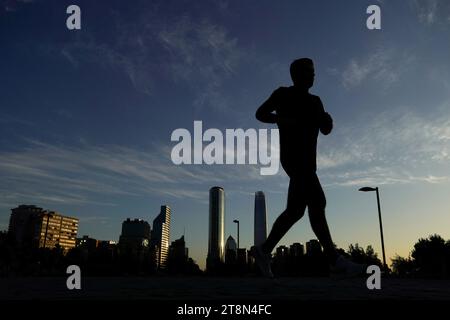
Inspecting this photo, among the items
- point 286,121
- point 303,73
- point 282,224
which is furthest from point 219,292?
point 303,73

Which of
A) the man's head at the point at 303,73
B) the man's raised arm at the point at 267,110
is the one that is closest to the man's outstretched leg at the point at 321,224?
the man's raised arm at the point at 267,110

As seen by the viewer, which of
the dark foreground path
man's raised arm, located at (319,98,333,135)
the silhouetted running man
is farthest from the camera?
man's raised arm, located at (319,98,333,135)

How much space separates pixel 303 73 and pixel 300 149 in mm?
1029

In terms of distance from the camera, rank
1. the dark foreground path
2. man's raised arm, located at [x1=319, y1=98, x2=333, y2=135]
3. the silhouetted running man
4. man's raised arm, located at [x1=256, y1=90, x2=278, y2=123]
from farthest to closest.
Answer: man's raised arm, located at [x1=256, y1=90, x2=278, y2=123] < man's raised arm, located at [x1=319, y1=98, x2=333, y2=135] < the silhouetted running man < the dark foreground path

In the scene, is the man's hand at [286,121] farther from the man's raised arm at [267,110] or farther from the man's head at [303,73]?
the man's head at [303,73]

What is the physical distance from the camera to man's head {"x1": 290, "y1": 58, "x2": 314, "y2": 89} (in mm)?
4453

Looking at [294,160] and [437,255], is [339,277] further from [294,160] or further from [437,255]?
[437,255]

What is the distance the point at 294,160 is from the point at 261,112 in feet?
2.55

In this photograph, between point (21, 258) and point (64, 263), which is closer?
point (21, 258)

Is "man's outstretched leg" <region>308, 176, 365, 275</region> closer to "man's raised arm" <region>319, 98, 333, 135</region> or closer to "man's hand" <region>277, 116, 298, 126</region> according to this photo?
"man's raised arm" <region>319, 98, 333, 135</region>

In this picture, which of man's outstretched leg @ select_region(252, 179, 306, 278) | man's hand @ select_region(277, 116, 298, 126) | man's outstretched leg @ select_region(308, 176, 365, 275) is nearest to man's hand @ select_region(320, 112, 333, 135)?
man's hand @ select_region(277, 116, 298, 126)
